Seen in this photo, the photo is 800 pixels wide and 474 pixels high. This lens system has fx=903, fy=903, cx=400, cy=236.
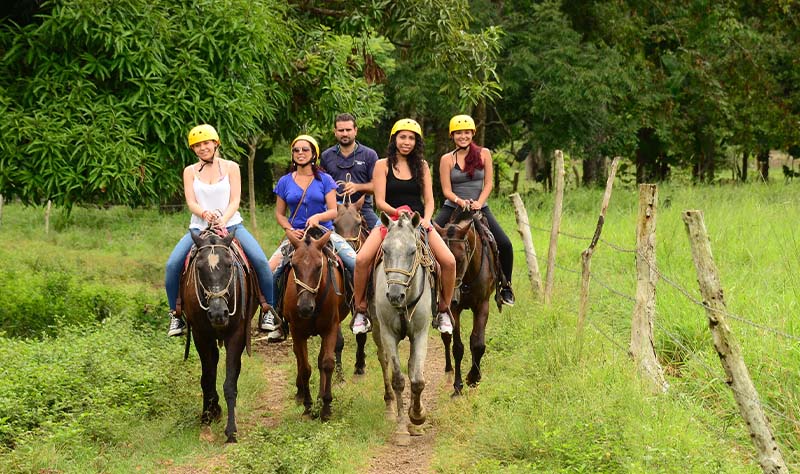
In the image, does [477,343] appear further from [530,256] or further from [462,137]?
[530,256]

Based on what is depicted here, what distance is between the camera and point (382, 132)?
3045 cm

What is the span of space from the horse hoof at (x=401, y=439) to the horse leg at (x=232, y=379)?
1512mm

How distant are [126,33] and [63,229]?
15509mm

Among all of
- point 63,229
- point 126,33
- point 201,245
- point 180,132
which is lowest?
point 63,229

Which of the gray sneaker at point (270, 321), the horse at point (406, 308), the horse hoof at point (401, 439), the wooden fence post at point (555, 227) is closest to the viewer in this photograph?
the horse at point (406, 308)

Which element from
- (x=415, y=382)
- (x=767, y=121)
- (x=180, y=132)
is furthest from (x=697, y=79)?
(x=415, y=382)

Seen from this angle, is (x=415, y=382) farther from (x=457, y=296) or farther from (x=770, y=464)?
(x=770, y=464)

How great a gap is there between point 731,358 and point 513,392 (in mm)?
3343

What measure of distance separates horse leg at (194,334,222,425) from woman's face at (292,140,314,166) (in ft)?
7.09

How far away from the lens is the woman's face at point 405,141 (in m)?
9.07

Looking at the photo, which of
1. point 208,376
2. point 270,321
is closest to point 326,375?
point 270,321

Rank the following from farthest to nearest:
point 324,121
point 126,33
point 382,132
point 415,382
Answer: point 382,132
point 324,121
point 126,33
point 415,382

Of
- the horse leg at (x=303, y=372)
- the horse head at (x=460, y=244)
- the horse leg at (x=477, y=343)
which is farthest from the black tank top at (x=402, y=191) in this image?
the horse leg at (x=303, y=372)

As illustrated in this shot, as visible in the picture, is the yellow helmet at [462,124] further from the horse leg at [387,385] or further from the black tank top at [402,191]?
the horse leg at [387,385]
